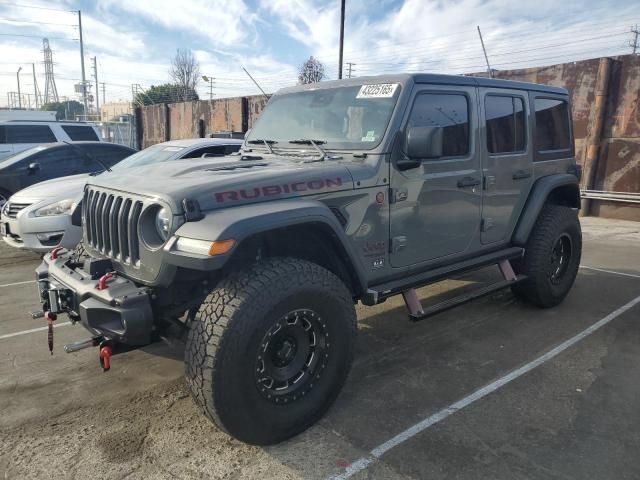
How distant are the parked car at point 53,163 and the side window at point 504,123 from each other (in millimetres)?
6832

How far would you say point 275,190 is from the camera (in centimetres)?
286

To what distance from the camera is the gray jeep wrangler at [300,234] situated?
254cm

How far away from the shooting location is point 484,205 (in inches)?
163

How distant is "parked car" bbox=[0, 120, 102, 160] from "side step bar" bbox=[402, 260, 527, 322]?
32.6 feet

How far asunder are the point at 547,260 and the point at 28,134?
11.1 meters

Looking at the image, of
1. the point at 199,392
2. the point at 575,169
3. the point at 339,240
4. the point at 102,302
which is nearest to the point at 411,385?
the point at 339,240

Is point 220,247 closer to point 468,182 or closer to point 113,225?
point 113,225

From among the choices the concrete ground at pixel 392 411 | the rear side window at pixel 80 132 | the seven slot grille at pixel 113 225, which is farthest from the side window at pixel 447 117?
the rear side window at pixel 80 132

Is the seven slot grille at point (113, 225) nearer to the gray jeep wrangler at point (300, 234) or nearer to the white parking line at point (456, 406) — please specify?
the gray jeep wrangler at point (300, 234)

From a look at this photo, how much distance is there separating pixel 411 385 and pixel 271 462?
48.0 inches

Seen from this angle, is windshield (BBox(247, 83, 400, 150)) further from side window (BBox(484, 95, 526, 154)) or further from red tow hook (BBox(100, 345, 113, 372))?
red tow hook (BBox(100, 345, 113, 372))

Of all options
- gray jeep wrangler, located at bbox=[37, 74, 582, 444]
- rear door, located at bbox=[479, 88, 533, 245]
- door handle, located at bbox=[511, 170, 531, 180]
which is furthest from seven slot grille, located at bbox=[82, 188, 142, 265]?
door handle, located at bbox=[511, 170, 531, 180]

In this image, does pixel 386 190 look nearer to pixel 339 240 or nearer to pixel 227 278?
Result: pixel 339 240

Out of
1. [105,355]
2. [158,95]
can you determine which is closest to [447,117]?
[105,355]
